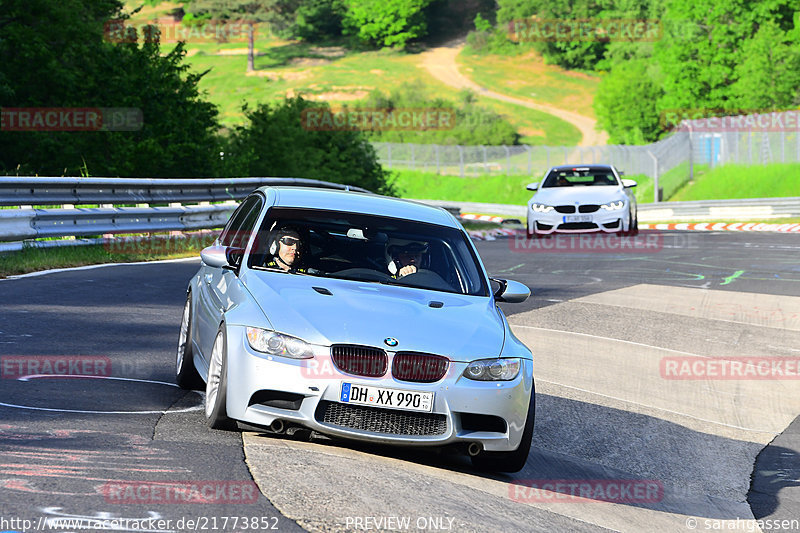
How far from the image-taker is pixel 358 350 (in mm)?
6461

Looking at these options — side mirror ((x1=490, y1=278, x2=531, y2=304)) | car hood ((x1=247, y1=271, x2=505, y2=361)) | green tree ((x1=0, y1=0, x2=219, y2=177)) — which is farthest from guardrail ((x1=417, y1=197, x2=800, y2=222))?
car hood ((x1=247, y1=271, x2=505, y2=361))

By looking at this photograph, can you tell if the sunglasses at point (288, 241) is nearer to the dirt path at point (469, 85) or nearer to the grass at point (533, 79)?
the dirt path at point (469, 85)

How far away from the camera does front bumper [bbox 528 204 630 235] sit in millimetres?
24406

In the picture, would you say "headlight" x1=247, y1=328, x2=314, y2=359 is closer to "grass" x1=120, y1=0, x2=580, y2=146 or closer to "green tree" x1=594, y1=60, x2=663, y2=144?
"green tree" x1=594, y1=60, x2=663, y2=144

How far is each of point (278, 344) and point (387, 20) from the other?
6030 inches

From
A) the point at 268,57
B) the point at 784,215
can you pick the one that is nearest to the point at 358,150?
the point at 784,215

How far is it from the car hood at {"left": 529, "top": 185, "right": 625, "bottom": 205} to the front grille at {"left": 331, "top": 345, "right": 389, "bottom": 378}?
18378mm

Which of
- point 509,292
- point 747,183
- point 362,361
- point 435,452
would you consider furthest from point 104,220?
point 747,183

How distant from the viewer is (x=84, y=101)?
30.9 m

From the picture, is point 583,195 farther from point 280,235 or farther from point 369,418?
point 369,418

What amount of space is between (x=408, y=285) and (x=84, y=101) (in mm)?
25155

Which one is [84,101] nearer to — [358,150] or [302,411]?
[358,150]

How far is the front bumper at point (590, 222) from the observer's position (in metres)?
24.4

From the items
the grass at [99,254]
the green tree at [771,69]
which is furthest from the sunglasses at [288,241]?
the green tree at [771,69]
